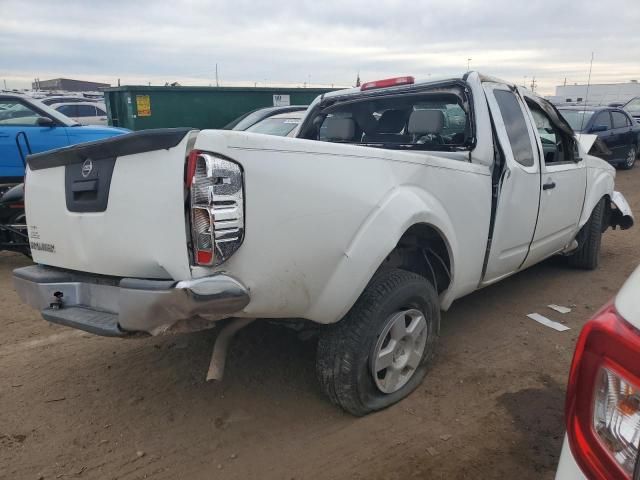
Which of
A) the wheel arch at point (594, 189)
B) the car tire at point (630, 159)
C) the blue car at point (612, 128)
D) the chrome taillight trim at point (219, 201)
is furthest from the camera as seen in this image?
the car tire at point (630, 159)

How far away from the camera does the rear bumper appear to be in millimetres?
2135

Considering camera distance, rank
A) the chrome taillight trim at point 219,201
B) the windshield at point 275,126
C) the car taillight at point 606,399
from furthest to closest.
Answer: the windshield at point 275,126 < the chrome taillight trim at point 219,201 < the car taillight at point 606,399

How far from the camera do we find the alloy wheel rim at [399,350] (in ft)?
9.34

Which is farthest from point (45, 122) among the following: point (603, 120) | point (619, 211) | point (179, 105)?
point (603, 120)

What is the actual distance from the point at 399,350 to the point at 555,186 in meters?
2.19

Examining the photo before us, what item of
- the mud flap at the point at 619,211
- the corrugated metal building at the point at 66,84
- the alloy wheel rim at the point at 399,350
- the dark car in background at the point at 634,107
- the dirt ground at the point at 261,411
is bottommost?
the dirt ground at the point at 261,411

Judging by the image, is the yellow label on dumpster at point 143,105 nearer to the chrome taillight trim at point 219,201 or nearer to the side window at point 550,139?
the side window at point 550,139

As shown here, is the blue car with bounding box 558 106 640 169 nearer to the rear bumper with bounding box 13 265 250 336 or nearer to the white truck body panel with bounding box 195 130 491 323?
the white truck body panel with bounding box 195 130 491 323

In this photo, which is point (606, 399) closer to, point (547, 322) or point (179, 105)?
point (547, 322)

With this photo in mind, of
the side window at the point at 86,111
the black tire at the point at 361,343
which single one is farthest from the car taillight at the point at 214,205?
the side window at the point at 86,111

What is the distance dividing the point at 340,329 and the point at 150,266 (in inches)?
39.6

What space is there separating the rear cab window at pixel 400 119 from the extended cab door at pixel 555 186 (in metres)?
0.75

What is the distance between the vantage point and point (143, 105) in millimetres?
10953

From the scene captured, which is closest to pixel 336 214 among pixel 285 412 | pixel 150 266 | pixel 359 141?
pixel 150 266
